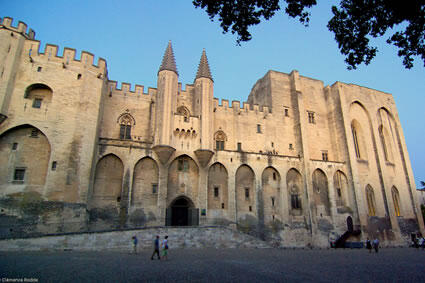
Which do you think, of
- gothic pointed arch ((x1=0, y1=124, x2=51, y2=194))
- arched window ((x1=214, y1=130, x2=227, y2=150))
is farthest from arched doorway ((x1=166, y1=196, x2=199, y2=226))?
gothic pointed arch ((x1=0, y1=124, x2=51, y2=194))

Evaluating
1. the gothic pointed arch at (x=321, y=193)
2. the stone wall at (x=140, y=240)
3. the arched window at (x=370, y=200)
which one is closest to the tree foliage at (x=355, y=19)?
the stone wall at (x=140, y=240)

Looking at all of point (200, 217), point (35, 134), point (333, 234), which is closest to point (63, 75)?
point (35, 134)

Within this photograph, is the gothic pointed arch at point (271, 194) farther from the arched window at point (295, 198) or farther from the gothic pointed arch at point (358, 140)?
the gothic pointed arch at point (358, 140)

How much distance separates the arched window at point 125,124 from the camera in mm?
23016

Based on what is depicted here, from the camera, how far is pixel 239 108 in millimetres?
28078

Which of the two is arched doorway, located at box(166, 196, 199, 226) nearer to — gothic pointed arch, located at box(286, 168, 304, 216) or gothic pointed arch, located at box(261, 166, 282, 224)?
gothic pointed arch, located at box(261, 166, 282, 224)

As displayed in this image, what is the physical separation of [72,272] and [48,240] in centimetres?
719

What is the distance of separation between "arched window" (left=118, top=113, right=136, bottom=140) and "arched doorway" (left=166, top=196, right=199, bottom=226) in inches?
286

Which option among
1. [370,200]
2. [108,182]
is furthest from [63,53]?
[370,200]

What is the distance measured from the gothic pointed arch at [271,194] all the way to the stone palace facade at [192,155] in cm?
11

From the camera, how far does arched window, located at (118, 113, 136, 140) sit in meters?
23.0

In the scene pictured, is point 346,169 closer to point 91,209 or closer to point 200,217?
point 200,217

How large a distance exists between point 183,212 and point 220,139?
27.4 ft

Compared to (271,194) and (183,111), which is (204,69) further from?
(271,194)
